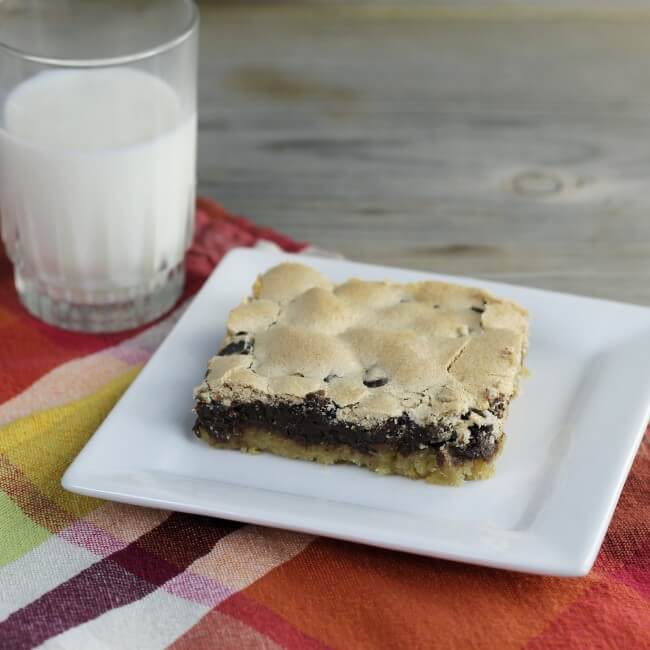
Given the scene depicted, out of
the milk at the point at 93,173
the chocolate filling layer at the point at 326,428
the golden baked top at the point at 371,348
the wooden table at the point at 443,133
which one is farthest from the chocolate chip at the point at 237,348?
the wooden table at the point at 443,133

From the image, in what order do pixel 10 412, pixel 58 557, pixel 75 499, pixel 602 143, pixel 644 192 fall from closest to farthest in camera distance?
pixel 58 557 < pixel 75 499 < pixel 10 412 < pixel 644 192 < pixel 602 143

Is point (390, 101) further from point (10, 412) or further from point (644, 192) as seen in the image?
point (10, 412)

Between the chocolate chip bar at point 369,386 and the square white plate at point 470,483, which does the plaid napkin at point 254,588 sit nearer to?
the square white plate at point 470,483

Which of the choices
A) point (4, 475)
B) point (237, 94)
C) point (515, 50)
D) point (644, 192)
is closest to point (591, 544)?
point (4, 475)

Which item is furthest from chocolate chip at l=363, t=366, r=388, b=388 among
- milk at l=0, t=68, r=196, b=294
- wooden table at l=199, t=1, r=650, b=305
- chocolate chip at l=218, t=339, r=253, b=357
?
wooden table at l=199, t=1, r=650, b=305

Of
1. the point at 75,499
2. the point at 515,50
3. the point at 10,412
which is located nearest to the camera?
the point at 75,499

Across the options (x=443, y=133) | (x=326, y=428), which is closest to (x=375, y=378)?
(x=326, y=428)

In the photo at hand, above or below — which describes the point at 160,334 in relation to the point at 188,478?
below
